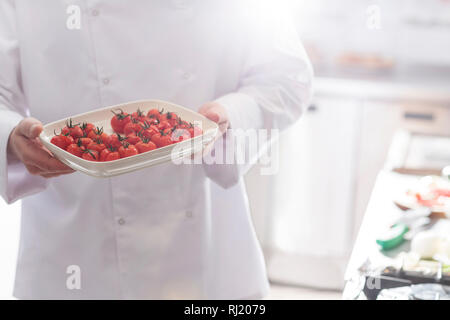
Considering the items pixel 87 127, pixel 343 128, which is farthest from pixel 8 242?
pixel 343 128

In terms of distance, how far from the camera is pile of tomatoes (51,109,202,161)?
1.69 feet

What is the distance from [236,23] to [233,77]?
64mm

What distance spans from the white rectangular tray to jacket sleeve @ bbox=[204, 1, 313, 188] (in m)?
0.10

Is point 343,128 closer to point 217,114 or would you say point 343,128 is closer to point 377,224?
point 377,224

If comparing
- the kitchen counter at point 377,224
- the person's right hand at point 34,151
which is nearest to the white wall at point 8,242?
the person's right hand at point 34,151

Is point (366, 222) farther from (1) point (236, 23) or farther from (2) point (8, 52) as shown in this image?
(2) point (8, 52)

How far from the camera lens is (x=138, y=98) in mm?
646

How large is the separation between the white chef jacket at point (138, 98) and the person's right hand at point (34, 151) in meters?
0.03

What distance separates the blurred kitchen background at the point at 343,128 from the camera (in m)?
1.60

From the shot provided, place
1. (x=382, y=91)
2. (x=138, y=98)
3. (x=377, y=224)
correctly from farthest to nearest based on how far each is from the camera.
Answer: (x=382, y=91) → (x=377, y=224) → (x=138, y=98)

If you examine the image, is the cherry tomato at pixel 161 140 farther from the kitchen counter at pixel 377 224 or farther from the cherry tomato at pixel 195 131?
the kitchen counter at pixel 377 224

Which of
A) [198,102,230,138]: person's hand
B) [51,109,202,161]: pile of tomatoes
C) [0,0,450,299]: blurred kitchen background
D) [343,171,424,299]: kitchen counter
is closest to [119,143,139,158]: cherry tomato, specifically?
[51,109,202,161]: pile of tomatoes

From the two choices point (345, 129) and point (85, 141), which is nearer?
point (85, 141)

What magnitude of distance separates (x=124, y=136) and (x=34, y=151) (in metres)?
0.09
